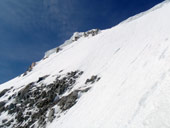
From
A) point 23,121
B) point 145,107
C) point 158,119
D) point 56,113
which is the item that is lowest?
point 158,119

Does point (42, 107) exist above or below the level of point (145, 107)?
above

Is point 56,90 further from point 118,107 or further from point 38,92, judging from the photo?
point 118,107

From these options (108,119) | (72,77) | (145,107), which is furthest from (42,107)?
(145,107)

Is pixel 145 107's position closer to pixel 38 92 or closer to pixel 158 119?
pixel 158 119

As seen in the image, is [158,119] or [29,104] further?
[29,104]

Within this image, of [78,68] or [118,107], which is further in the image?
[78,68]

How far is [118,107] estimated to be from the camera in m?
7.18

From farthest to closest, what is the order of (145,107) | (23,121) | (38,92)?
(38,92) < (23,121) < (145,107)

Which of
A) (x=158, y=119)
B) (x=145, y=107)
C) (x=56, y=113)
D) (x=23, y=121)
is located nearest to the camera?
(x=158, y=119)

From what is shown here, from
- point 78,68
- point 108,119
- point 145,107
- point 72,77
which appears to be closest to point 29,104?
point 72,77

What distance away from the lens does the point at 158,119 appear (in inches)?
187

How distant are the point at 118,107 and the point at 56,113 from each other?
34.8 ft

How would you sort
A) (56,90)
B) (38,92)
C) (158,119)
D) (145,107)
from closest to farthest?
(158,119) < (145,107) < (56,90) < (38,92)

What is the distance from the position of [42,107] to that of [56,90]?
3.45 m
